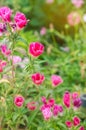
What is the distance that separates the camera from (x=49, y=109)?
2635 millimetres

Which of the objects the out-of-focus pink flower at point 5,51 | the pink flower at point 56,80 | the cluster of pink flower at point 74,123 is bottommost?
the cluster of pink flower at point 74,123

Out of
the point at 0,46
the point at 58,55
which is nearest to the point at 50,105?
the point at 0,46

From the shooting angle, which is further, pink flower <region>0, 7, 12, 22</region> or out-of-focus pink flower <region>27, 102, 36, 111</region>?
out-of-focus pink flower <region>27, 102, 36, 111</region>

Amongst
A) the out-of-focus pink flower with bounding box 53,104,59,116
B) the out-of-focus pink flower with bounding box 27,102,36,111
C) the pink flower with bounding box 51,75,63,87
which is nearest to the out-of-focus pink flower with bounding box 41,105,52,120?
the out-of-focus pink flower with bounding box 53,104,59,116

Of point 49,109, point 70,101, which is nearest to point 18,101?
point 49,109

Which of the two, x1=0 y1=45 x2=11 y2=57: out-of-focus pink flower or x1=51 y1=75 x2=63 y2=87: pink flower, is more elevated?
x1=0 y1=45 x2=11 y2=57: out-of-focus pink flower

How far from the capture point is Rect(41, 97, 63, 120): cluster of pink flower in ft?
8.60

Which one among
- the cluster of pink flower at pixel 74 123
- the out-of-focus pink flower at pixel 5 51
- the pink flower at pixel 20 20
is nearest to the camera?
the pink flower at pixel 20 20

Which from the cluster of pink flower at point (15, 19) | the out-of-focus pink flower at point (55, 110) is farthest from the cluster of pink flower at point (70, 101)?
the cluster of pink flower at point (15, 19)

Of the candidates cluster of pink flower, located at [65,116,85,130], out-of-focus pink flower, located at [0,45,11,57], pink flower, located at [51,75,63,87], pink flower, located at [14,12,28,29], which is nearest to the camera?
pink flower, located at [14,12,28,29]

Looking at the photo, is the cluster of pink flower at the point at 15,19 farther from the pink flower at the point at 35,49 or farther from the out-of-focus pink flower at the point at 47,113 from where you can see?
the out-of-focus pink flower at the point at 47,113

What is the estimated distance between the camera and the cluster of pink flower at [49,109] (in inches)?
103

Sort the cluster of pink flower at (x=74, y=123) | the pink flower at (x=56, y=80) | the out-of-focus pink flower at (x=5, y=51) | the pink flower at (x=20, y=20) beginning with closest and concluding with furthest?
1. the pink flower at (x=20, y=20)
2. the cluster of pink flower at (x=74, y=123)
3. the out-of-focus pink flower at (x=5, y=51)
4. the pink flower at (x=56, y=80)

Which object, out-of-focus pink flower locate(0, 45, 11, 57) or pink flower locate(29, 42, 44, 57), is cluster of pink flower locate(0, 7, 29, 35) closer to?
pink flower locate(29, 42, 44, 57)
